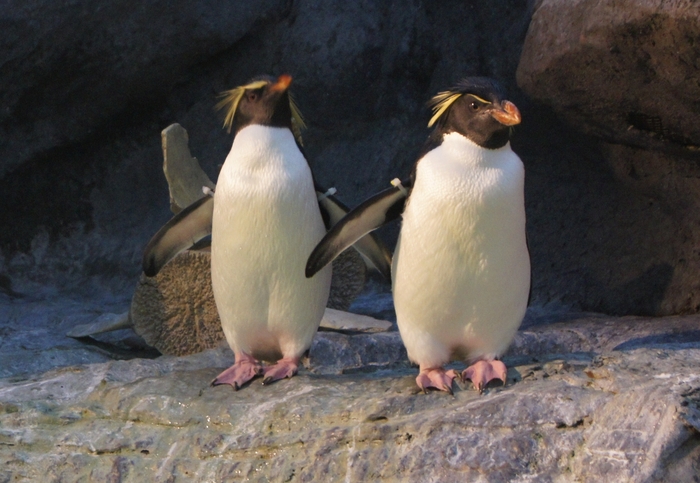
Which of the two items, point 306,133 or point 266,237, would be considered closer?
point 266,237

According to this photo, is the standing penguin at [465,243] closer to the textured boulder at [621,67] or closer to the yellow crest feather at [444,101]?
the yellow crest feather at [444,101]

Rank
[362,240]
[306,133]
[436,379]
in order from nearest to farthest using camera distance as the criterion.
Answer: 1. [436,379]
2. [362,240]
3. [306,133]

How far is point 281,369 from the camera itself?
9.71 feet

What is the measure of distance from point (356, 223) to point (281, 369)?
54 centimetres

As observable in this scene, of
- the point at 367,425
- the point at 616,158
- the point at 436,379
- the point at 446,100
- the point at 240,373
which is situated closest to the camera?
the point at 367,425

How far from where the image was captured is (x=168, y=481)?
2.48 meters

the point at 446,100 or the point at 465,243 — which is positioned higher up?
the point at 446,100

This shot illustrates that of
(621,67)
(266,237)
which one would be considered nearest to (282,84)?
(266,237)

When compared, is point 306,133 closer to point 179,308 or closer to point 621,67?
point 179,308

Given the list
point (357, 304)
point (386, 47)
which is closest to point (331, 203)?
point (357, 304)

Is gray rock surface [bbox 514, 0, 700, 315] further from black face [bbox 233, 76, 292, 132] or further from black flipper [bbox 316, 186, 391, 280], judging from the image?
black face [bbox 233, 76, 292, 132]

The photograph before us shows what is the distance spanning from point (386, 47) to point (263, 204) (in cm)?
275

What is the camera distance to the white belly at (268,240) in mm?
2969

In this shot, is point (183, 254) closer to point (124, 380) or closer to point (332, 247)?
point (124, 380)
